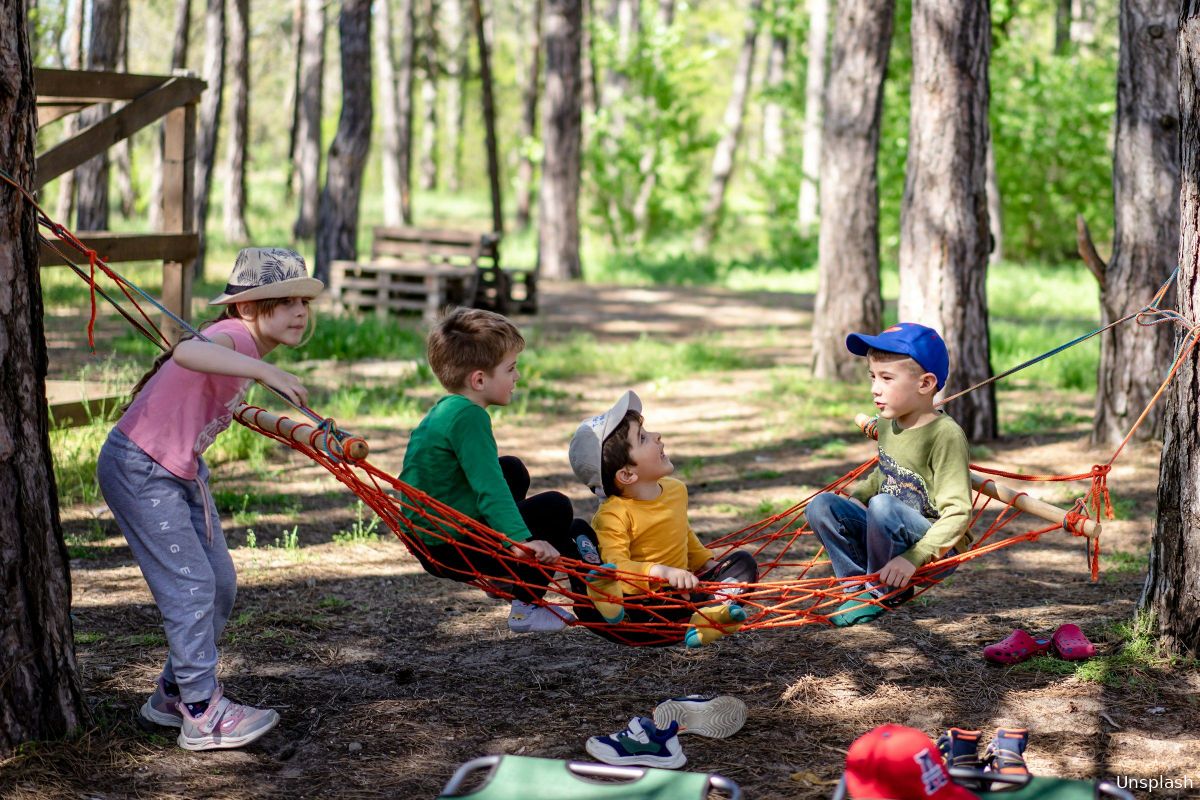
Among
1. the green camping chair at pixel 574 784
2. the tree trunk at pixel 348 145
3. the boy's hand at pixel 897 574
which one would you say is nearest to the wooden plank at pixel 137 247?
the green camping chair at pixel 574 784

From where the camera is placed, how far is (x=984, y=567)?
5.08 meters

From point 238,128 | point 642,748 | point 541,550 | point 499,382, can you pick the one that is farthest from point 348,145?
point 642,748

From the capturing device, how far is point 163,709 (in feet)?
10.8

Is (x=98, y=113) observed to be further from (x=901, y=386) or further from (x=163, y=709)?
(x=901, y=386)

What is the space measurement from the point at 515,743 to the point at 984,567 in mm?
2573

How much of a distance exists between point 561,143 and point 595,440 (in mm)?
13162

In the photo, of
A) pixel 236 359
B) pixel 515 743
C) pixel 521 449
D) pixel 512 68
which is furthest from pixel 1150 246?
pixel 512 68

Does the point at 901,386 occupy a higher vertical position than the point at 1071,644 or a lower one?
higher

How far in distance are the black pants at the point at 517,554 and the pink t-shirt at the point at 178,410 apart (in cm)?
70

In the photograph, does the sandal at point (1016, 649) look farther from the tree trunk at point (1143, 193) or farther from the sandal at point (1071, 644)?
the tree trunk at point (1143, 193)

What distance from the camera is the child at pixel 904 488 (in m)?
3.53

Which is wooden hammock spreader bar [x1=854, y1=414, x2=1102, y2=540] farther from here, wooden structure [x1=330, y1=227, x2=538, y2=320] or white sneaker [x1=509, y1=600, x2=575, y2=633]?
wooden structure [x1=330, y1=227, x2=538, y2=320]

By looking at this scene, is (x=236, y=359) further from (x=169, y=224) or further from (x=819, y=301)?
(x=819, y=301)

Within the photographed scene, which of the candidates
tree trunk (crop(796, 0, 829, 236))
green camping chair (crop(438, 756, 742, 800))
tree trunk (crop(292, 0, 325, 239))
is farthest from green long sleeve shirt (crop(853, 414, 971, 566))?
tree trunk (crop(292, 0, 325, 239))
